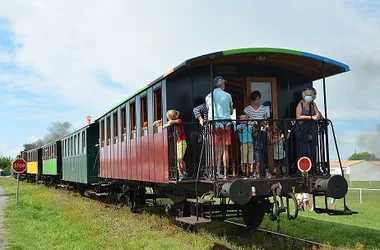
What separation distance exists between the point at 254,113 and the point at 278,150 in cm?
83

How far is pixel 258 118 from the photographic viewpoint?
891 cm

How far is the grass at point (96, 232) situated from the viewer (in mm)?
8680

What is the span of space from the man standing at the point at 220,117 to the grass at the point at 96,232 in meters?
1.62

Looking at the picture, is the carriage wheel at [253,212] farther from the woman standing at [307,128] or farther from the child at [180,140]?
the child at [180,140]

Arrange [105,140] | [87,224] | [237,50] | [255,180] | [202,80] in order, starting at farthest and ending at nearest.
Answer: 1. [105,140]
2. [87,224]
3. [202,80]
4. [237,50]
5. [255,180]

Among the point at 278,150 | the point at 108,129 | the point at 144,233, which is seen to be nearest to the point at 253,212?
the point at 278,150

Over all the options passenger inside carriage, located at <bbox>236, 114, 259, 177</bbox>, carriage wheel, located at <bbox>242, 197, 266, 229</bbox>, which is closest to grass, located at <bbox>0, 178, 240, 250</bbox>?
carriage wheel, located at <bbox>242, 197, 266, 229</bbox>

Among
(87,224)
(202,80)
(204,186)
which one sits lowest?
(87,224)

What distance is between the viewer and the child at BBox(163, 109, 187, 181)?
8.71 metres

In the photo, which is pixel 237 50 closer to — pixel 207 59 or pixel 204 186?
pixel 207 59

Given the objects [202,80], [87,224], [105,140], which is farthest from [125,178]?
[202,80]

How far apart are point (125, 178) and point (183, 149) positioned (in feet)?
15.1

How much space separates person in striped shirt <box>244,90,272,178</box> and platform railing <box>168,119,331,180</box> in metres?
0.02

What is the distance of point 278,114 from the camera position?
32.3 ft
